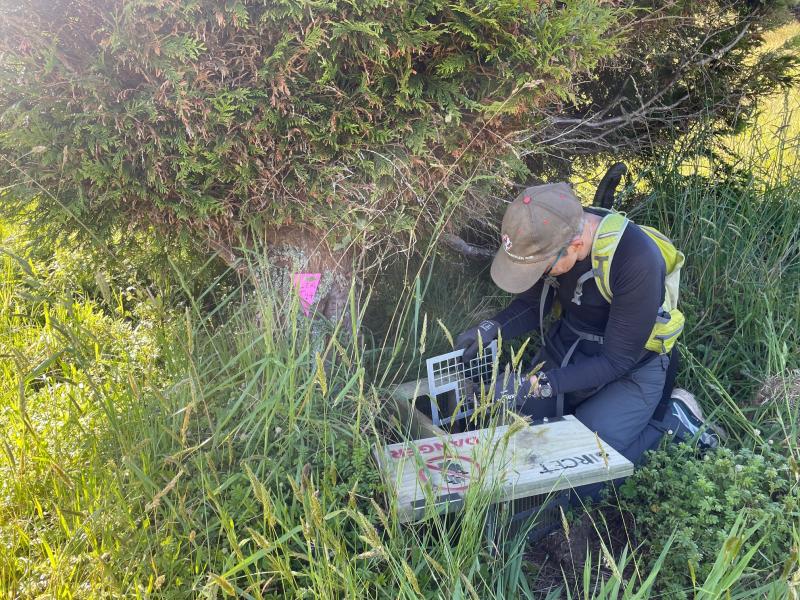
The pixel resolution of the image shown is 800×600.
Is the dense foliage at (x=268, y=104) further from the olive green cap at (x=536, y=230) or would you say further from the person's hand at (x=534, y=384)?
the person's hand at (x=534, y=384)

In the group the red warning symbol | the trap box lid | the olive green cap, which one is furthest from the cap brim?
the red warning symbol

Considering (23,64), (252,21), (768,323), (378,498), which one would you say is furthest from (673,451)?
(23,64)

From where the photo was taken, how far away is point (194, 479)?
2037 millimetres

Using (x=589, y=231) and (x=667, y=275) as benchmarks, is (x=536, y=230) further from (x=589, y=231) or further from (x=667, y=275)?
(x=667, y=275)

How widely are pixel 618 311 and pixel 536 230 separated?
1.73 feet

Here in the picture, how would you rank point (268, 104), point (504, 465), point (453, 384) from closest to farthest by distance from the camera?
point (504, 465), point (268, 104), point (453, 384)

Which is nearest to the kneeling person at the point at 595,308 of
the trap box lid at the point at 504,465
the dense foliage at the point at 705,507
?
the trap box lid at the point at 504,465

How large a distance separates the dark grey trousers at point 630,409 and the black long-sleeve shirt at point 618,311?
0.11 metres

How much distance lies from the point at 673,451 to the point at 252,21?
2.52 metres

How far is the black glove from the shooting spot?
9.97ft

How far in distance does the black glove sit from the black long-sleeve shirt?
14.2 inches

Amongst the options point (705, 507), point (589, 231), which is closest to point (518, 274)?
point (589, 231)

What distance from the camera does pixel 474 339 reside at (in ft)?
10.3

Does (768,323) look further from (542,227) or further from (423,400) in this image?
(423,400)
